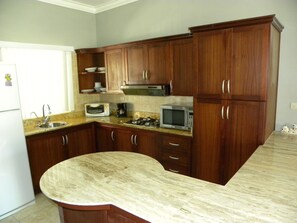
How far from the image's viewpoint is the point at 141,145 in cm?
338

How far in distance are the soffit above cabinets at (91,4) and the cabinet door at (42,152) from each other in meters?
2.28

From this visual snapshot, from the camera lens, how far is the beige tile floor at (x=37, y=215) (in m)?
2.63

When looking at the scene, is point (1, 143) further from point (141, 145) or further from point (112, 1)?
point (112, 1)

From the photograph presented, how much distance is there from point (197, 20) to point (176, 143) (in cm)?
179

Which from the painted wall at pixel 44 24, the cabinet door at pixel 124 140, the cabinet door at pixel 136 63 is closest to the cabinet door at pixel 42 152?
the cabinet door at pixel 124 140

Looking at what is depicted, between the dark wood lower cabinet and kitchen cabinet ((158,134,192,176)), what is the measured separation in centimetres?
172

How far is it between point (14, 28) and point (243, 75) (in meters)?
3.31

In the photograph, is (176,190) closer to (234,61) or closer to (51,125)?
(234,61)

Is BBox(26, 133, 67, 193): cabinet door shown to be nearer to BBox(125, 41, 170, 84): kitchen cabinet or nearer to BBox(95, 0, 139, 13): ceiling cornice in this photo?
BBox(125, 41, 170, 84): kitchen cabinet

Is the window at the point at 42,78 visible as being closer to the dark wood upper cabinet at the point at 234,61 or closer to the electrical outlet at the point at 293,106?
the dark wood upper cabinet at the point at 234,61

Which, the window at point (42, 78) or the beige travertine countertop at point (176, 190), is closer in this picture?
the beige travertine countertop at point (176, 190)

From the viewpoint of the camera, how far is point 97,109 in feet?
14.1

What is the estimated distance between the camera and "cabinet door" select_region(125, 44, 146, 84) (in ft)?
11.3

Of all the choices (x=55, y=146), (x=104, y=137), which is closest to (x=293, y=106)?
(x=104, y=137)
